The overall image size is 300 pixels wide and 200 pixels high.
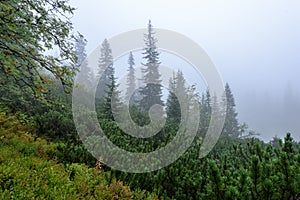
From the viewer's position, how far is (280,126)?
18212 centimetres

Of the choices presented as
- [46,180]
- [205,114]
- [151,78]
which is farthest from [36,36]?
[205,114]

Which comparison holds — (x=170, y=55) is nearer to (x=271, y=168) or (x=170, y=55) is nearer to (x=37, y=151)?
(x=37, y=151)

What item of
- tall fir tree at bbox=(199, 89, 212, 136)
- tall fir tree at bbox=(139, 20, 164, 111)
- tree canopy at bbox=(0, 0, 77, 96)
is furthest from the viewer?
tall fir tree at bbox=(139, 20, 164, 111)

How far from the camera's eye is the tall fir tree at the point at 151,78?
32250mm

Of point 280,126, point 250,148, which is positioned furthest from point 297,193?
point 280,126

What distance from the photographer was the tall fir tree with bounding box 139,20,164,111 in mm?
32250

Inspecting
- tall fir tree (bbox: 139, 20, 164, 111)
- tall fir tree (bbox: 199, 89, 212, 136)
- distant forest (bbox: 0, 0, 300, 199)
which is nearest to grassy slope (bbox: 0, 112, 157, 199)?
distant forest (bbox: 0, 0, 300, 199)

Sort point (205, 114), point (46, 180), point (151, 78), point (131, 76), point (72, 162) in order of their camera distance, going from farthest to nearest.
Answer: point (131, 76), point (205, 114), point (151, 78), point (72, 162), point (46, 180)

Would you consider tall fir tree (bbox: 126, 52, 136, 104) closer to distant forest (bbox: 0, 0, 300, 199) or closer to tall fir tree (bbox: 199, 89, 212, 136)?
tall fir tree (bbox: 199, 89, 212, 136)

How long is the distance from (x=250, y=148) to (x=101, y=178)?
356 centimetres

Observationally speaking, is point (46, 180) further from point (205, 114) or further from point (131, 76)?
point (131, 76)

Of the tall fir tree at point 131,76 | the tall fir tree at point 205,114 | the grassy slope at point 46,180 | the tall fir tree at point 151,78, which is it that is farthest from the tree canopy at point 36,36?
the tall fir tree at point 131,76

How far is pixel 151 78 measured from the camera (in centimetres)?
3456

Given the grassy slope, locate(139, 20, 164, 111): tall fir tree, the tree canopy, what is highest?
locate(139, 20, 164, 111): tall fir tree
